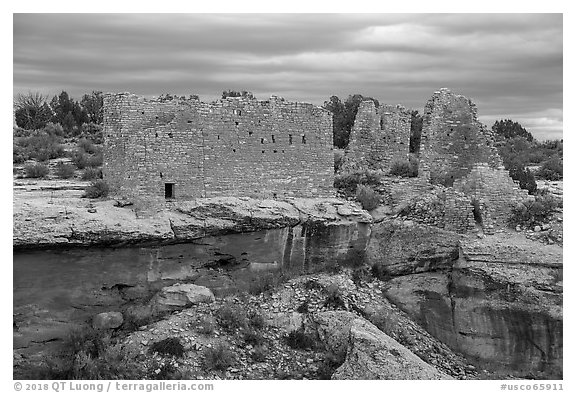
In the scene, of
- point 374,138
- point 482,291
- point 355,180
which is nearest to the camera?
point 482,291

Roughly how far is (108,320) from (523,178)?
14.6 meters

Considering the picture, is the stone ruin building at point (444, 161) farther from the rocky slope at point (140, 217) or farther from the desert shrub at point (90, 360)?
the desert shrub at point (90, 360)

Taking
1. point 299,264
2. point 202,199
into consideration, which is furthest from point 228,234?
point 299,264

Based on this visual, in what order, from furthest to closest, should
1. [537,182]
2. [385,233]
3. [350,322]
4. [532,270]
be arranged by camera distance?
[537,182] → [385,233] → [532,270] → [350,322]

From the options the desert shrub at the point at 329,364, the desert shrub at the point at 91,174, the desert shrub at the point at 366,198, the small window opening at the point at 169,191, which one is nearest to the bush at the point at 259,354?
the desert shrub at the point at 329,364

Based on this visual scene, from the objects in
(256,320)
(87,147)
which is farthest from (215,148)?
(87,147)

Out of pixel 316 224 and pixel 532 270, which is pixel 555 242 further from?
pixel 316 224

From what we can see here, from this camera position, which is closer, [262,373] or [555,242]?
[262,373]

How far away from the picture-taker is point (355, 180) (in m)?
23.5

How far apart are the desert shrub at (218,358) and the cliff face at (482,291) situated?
5.48 m

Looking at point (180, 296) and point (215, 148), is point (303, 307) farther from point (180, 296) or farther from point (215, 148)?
point (215, 148)

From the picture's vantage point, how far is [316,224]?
21062 mm

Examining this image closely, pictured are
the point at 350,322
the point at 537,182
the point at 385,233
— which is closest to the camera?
the point at 350,322

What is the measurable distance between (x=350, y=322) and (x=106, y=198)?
6787mm
